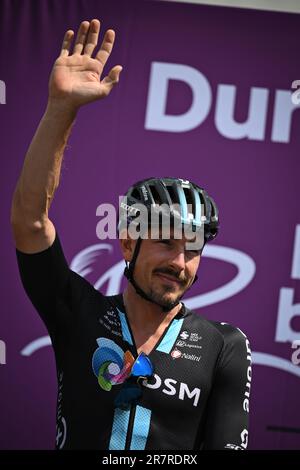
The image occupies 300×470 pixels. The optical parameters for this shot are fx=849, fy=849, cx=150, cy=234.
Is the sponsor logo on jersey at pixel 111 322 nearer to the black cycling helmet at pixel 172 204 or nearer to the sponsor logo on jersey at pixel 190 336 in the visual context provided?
the black cycling helmet at pixel 172 204

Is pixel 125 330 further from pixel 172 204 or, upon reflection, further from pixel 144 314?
pixel 172 204

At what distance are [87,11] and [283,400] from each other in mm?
3042

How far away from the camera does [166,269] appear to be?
10.2 feet

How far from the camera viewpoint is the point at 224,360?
3170 millimetres

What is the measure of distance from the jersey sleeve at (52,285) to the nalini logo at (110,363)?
0.15m

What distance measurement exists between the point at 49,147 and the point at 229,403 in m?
1.12

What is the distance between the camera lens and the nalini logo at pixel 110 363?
3.04 meters

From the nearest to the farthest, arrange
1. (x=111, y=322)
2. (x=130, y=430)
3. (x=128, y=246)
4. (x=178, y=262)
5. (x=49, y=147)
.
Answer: (x=49, y=147), (x=130, y=430), (x=178, y=262), (x=111, y=322), (x=128, y=246)

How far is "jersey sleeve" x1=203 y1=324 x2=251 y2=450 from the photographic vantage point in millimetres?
3014

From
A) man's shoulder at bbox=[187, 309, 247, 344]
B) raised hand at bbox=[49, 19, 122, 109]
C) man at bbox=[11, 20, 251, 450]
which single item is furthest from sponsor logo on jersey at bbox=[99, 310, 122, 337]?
raised hand at bbox=[49, 19, 122, 109]

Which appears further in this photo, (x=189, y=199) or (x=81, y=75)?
(x=189, y=199)

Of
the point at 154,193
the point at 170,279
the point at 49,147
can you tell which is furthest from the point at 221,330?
the point at 49,147

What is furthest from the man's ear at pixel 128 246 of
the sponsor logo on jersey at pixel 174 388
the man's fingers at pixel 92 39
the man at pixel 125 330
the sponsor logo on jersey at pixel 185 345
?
the man's fingers at pixel 92 39
